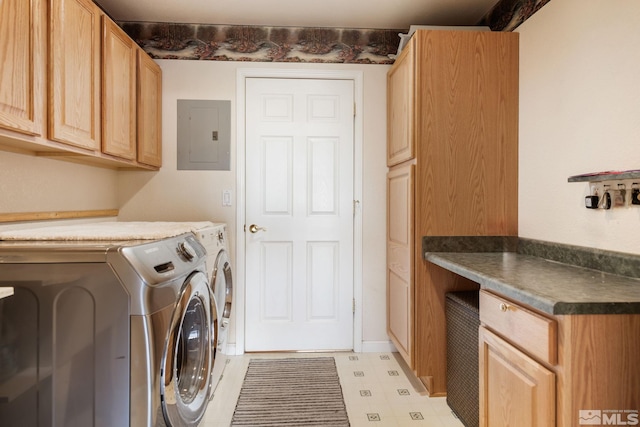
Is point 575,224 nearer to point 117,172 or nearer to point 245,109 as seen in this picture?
point 245,109

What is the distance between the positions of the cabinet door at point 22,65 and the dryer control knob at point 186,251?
692 millimetres

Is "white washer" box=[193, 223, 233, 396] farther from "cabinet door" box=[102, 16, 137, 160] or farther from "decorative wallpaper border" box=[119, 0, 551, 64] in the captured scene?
"decorative wallpaper border" box=[119, 0, 551, 64]

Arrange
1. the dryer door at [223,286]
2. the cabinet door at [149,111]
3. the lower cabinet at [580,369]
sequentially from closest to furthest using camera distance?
the lower cabinet at [580,369] → the dryer door at [223,286] → the cabinet door at [149,111]

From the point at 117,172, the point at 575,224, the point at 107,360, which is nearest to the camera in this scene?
the point at 107,360

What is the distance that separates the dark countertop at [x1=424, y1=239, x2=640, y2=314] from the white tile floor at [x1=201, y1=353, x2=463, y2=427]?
852 mm

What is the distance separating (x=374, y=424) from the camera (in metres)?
1.86

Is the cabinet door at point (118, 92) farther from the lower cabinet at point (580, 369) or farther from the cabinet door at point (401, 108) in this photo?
the lower cabinet at point (580, 369)

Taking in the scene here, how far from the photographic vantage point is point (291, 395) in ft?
6.99

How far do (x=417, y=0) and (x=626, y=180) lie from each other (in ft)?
5.31

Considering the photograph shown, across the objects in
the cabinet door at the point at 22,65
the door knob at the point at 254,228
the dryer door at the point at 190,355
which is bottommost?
the dryer door at the point at 190,355

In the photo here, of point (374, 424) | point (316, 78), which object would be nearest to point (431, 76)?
point (316, 78)

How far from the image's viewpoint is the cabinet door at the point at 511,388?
3.51 ft

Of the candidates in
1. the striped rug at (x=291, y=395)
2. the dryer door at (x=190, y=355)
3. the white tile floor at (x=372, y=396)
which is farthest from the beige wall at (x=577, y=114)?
the dryer door at (x=190, y=355)

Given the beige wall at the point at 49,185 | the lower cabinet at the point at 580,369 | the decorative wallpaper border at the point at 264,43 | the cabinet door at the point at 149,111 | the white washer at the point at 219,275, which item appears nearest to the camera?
the lower cabinet at the point at 580,369
